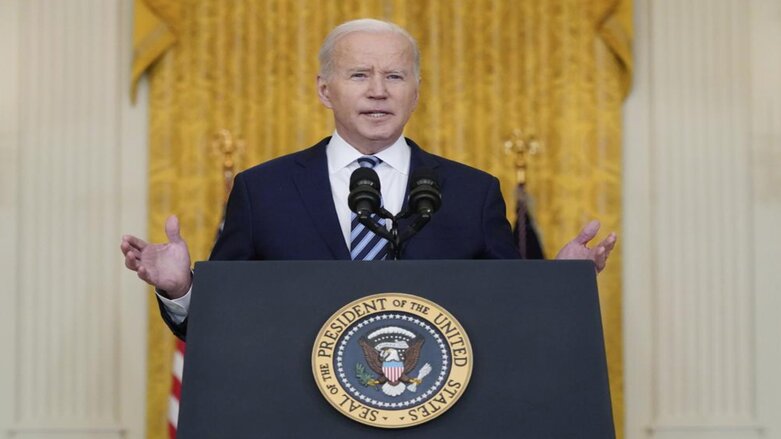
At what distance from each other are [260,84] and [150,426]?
6.14 feet

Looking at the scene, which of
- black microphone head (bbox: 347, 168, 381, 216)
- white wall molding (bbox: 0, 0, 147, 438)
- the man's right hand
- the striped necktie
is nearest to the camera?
black microphone head (bbox: 347, 168, 381, 216)

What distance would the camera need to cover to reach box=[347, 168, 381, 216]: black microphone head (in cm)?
263

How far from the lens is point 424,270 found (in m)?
2.45

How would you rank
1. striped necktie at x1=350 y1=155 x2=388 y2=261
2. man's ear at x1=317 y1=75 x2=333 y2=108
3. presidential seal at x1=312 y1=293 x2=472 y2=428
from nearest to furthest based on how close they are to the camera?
presidential seal at x1=312 y1=293 x2=472 y2=428, striped necktie at x1=350 y1=155 x2=388 y2=261, man's ear at x1=317 y1=75 x2=333 y2=108

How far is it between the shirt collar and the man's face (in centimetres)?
4

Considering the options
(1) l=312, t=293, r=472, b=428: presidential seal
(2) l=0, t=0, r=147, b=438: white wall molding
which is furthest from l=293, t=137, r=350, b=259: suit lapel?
(2) l=0, t=0, r=147, b=438: white wall molding

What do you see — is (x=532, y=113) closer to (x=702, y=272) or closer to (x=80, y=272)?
(x=702, y=272)

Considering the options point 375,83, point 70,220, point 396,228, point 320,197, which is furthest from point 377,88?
point 70,220

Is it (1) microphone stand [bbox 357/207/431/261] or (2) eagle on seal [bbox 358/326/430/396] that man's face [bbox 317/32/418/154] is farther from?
(2) eagle on seal [bbox 358/326/430/396]

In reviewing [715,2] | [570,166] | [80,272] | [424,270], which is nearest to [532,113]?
[570,166]

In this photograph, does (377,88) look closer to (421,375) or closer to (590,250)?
(590,250)

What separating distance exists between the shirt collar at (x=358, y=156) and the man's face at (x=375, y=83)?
0.04 m

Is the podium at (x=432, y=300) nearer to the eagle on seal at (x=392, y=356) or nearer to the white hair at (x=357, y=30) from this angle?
the eagle on seal at (x=392, y=356)

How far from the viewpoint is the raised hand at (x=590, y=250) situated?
9.62 ft
